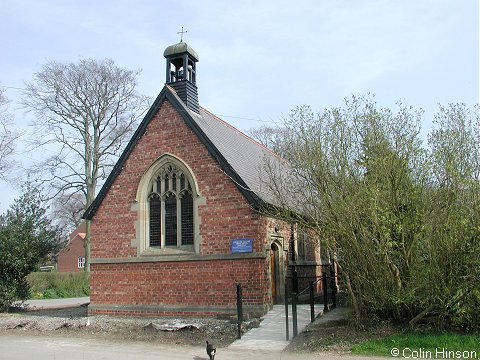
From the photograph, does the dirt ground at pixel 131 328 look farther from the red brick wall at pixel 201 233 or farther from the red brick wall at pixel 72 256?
the red brick wall at pixel 72 256

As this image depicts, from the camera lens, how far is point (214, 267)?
566 inches

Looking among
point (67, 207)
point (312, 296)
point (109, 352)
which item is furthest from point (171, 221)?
point (67, 207)

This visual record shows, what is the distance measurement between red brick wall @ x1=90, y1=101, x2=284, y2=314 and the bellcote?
4.44ft

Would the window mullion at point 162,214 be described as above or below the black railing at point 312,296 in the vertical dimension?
above

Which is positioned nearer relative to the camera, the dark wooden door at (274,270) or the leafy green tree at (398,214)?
the leafy green tree at (398,214)

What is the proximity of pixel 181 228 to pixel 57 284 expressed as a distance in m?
19.1

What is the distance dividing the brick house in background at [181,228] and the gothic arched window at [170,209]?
1.2 inches

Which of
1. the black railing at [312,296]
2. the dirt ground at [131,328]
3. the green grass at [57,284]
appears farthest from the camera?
the green grass at [57,284]

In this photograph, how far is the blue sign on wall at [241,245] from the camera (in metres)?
14.0

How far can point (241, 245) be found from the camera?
46.3ft

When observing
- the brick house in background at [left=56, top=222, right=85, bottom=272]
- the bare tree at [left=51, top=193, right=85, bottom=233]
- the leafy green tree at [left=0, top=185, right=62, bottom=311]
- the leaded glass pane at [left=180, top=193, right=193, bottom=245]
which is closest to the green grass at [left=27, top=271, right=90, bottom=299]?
the bare tree at [left=51, top=193, right=85, bottom=233]

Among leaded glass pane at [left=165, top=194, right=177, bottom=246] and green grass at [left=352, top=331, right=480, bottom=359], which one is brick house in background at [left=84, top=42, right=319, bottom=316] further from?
green grass at [left=352, top=331, right=480, bottom=359]

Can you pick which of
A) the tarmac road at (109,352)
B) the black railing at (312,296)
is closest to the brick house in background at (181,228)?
the black railing at (312,296)

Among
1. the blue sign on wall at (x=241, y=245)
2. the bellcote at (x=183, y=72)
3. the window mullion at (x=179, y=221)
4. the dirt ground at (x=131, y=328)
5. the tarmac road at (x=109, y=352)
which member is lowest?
the tarmac road at (x=109, y=352)
